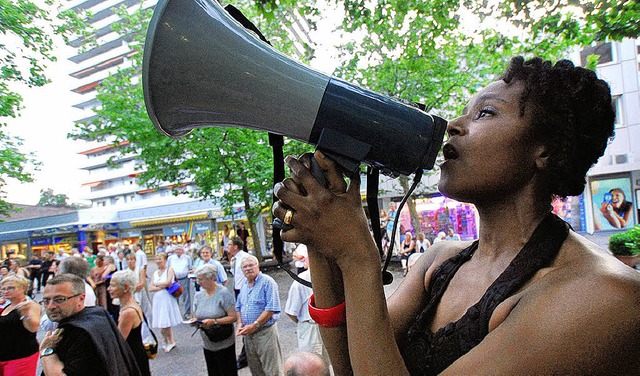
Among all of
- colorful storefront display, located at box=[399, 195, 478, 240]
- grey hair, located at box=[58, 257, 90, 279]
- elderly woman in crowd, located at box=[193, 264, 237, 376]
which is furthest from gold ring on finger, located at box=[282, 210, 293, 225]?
colorful storefront display, located at box=[399, 195, 478, 240]

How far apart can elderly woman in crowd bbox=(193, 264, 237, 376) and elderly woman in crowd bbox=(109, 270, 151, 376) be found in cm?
88

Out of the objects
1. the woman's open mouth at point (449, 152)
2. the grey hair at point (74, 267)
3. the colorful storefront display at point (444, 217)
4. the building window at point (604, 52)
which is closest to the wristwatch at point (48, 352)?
the grey hair at point (74, 267)

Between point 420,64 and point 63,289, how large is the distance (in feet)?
19.1

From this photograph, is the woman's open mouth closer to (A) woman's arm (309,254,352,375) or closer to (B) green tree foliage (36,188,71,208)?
(A) woman's arm (309,254,352,375)

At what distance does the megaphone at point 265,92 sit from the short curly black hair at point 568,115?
290mm

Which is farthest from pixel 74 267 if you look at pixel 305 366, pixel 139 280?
pixel 305 366

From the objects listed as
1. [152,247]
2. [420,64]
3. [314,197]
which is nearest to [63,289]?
[314,197]

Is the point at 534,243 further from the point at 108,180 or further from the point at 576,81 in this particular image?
the point at 108,180

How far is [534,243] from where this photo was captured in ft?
3.34

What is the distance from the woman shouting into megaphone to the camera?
0.78m

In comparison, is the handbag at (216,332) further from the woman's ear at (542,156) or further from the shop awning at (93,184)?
the shop awning at (93,184)

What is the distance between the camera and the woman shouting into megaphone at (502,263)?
783mm

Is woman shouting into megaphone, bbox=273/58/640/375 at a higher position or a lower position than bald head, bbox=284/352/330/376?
higher

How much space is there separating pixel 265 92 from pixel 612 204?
2156 centimetres
